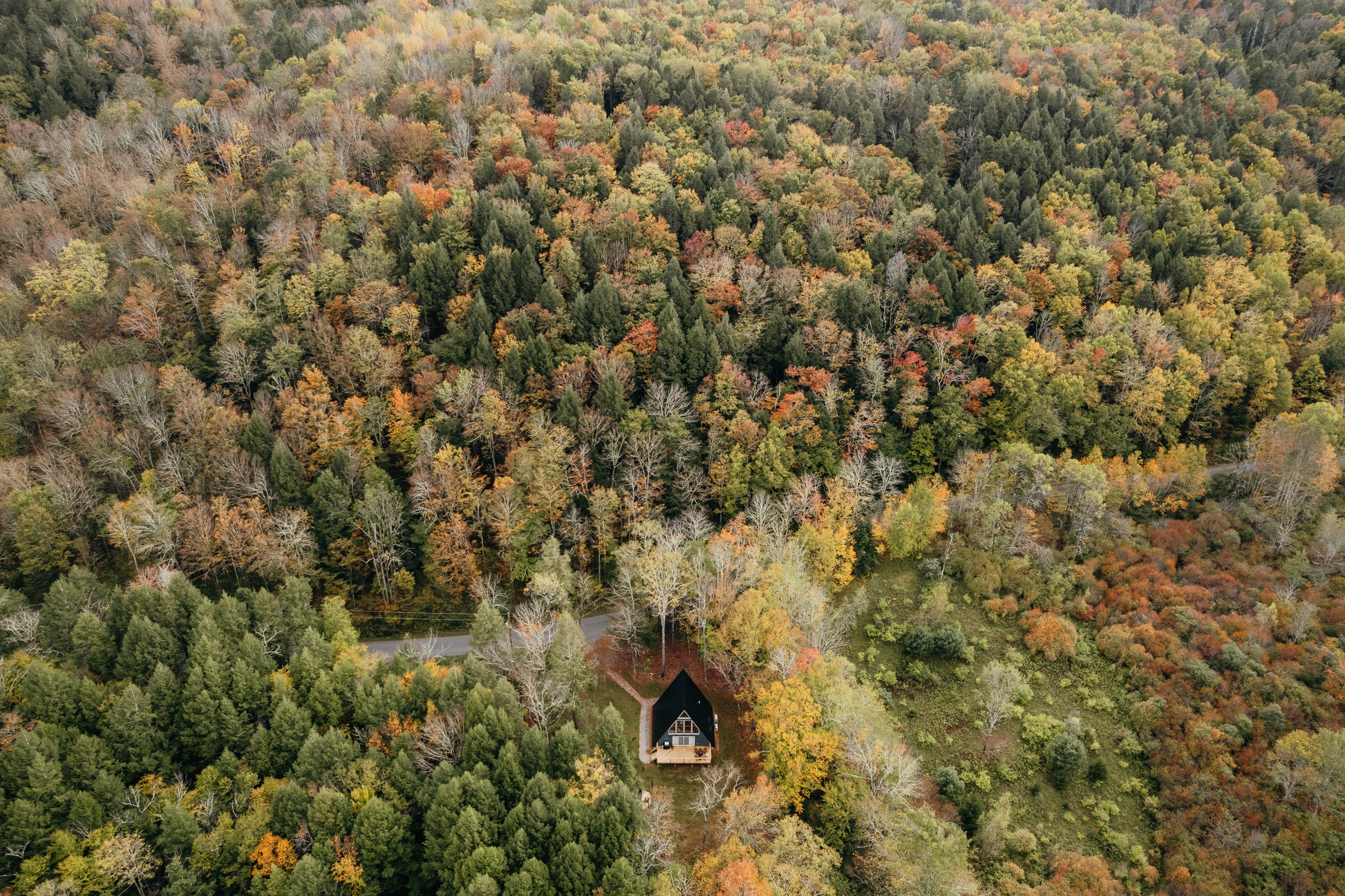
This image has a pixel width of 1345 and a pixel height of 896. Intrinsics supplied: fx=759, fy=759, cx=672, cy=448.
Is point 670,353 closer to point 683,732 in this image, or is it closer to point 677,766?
point 683,732

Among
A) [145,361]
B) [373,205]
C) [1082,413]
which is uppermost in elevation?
[373,205]

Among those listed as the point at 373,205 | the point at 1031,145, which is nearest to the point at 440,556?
the point at 373,205

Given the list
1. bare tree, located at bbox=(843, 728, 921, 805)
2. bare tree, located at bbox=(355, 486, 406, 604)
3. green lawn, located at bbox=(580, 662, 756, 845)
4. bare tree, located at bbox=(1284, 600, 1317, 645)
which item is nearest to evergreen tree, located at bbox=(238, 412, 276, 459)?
bare tree, located at bbox=(355, 486, 406, 604)

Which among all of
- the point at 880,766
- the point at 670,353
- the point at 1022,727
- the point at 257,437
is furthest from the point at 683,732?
the point at 257,437

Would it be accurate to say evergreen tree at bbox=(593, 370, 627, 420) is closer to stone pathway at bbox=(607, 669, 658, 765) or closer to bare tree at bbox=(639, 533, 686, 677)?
bare tree at bbox=(639, 533, 686, 677)

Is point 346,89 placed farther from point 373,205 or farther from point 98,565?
point 98,565

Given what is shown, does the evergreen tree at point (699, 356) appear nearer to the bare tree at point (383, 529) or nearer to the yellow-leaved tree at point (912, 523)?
the yellow-leaved tree at point (912, 523)
